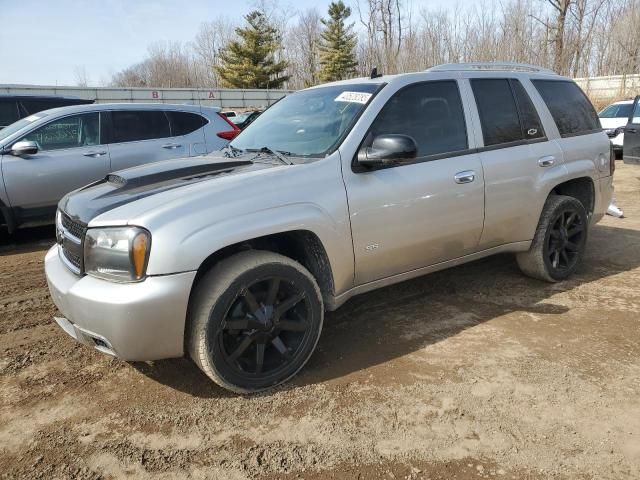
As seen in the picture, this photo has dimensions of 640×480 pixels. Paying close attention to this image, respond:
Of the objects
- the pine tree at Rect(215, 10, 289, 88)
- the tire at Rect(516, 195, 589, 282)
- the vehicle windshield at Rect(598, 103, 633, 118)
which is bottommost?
the tire at Rect(516, 195, 589, 282)

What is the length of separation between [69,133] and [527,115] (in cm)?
559

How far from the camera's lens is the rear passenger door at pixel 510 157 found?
12.9 ft

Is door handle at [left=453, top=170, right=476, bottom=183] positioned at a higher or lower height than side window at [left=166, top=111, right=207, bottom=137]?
lower

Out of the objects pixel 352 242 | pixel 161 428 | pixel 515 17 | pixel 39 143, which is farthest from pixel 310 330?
pixel 515 17

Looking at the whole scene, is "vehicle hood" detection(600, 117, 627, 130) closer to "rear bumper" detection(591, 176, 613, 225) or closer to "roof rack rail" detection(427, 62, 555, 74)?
"rear bumper" detection(591, 176, 613, 225)

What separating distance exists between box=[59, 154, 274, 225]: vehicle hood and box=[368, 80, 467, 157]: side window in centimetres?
92

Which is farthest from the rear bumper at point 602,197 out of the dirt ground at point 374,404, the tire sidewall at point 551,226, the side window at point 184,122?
the side window at point 184,122

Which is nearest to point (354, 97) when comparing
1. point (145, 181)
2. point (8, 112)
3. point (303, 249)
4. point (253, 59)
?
point (303, 249)

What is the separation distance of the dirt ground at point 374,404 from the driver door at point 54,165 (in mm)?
2533

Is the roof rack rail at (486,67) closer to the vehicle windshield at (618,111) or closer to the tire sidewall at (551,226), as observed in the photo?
the tire sidewall at (551,226)

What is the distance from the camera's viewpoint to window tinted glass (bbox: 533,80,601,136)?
4.51 meters

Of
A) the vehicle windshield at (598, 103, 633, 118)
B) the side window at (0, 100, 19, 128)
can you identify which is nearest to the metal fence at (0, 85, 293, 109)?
the side window at (0, 100, 19, 128)

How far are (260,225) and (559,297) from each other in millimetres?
2868

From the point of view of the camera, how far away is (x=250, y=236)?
9.21ft
